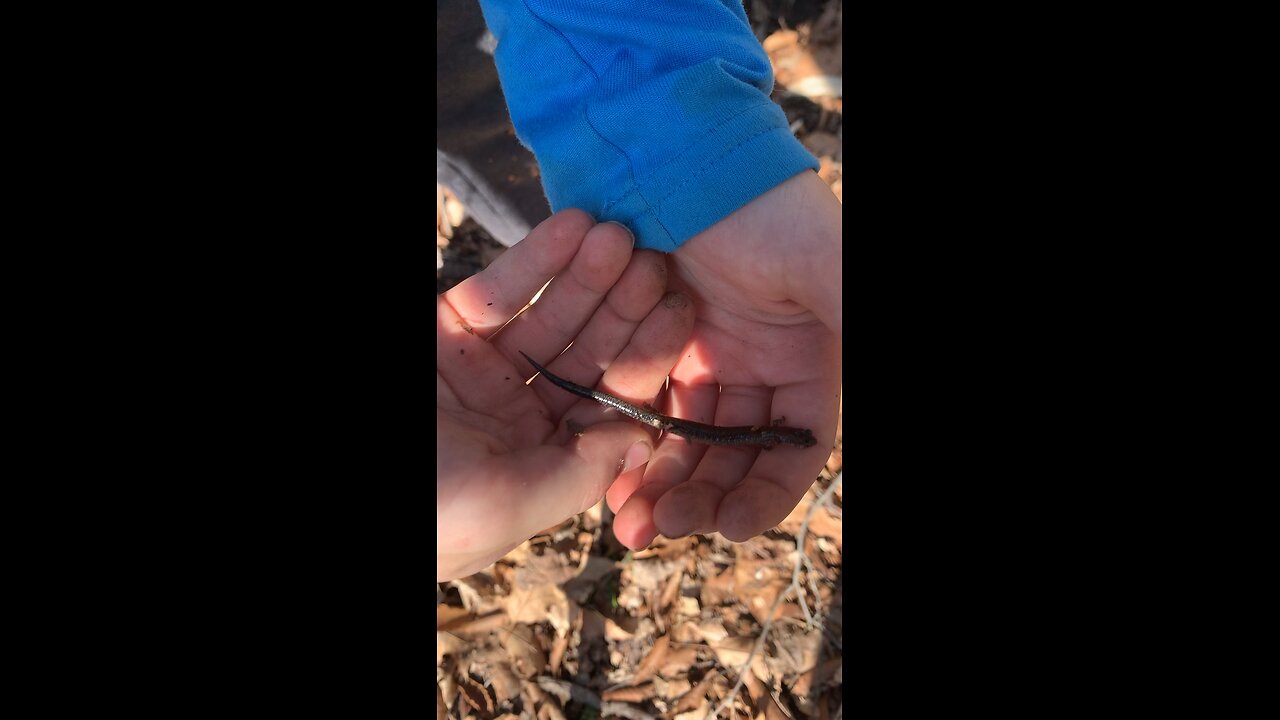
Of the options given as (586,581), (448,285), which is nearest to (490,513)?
(586,581)

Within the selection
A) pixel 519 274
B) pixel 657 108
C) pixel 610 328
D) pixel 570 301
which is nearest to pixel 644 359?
pixel 610 328

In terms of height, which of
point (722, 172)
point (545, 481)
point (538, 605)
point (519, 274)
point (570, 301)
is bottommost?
point (538, 605)

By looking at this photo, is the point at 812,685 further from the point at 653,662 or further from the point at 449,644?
the point at 449,644

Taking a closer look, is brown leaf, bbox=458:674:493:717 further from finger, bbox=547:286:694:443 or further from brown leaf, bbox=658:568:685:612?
finger, bbox=547:286:694:443

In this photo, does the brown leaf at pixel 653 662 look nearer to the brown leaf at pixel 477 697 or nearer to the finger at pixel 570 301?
the brown leaf at pixel 477 697

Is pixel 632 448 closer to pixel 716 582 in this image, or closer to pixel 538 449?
pixel 538 449

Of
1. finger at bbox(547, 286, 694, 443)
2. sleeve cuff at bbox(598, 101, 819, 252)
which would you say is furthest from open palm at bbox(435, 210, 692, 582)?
sleeve cuff at bbox(598, 101, 819, 252)
